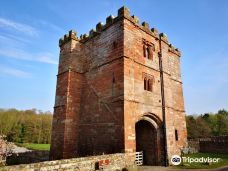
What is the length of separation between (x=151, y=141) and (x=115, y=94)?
446cm

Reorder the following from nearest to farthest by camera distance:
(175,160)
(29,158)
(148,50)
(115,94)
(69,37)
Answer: (115,94)
(175,160)
(148,50)
(69,37)
(29,158)

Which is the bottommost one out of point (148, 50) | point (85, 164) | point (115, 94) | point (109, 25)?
point (85, 164)

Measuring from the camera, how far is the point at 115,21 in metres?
13.3

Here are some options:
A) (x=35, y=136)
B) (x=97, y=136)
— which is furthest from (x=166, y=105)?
(x=35, y=136)

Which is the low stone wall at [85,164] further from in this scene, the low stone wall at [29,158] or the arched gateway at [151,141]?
the low stone wall at [29,158]

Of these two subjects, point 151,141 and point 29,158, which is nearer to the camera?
point 151,141

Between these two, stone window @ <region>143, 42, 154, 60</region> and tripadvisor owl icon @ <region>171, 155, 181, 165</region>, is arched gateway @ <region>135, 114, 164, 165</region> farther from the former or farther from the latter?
stone window @ <region>143, 42, 154, 60</region>

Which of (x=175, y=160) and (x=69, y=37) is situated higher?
(x=69, y=37)

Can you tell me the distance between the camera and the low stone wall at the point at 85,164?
256 inches

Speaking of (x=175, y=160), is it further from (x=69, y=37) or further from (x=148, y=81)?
(x=69, y=37)

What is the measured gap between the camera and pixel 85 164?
8.03 meters

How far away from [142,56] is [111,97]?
12.7 ft

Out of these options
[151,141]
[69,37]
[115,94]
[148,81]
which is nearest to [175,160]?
[151,141]

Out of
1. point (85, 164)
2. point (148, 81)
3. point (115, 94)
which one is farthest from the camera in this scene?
point (148, 81)
